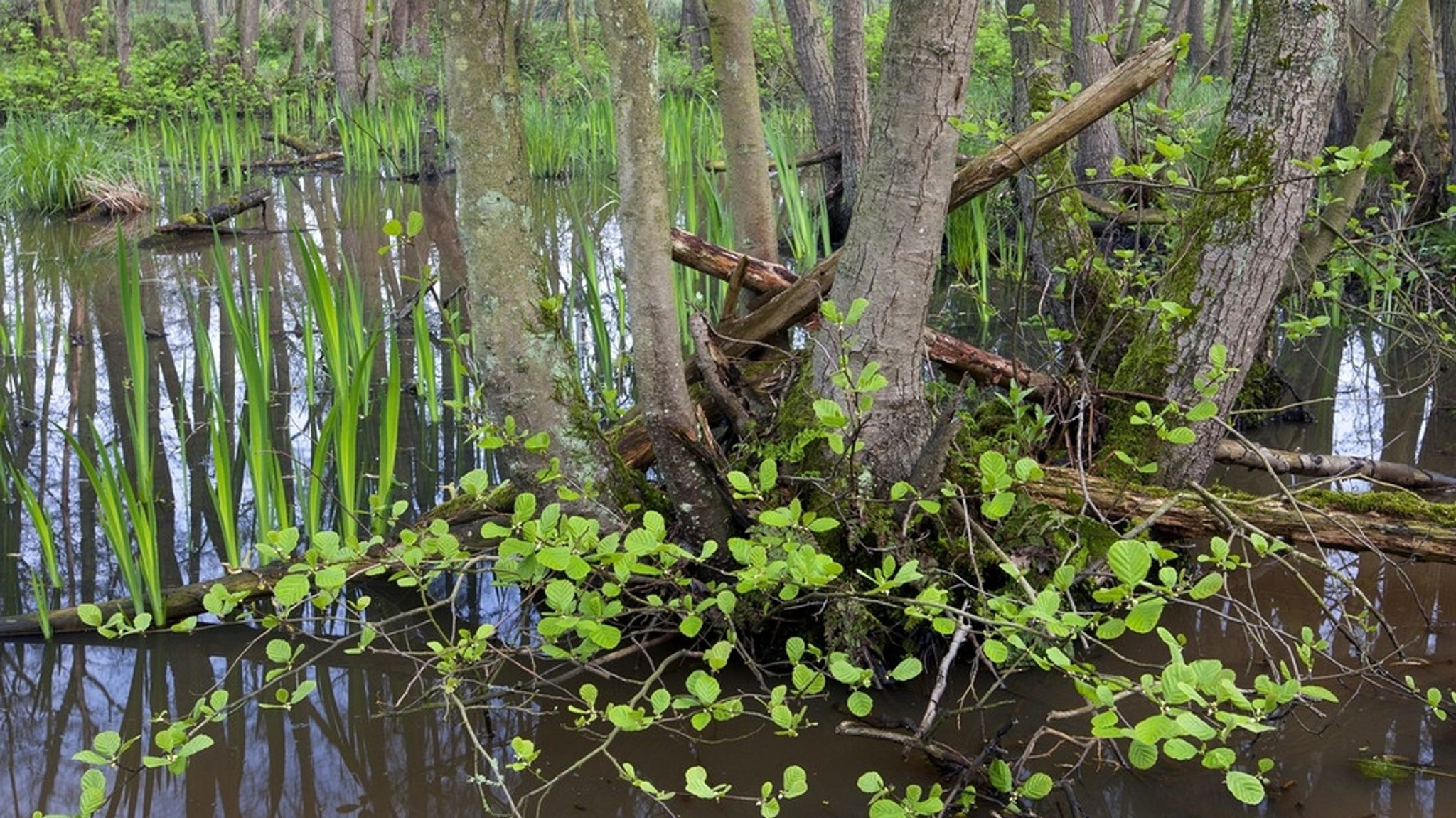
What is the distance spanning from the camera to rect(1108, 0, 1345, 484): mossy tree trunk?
2.55 metres

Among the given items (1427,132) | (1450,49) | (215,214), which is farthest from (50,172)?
(1427,132)

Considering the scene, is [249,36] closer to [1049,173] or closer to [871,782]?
[1049,173]

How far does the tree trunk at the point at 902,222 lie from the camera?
2.25 metres

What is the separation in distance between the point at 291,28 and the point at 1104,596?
85.9 feet

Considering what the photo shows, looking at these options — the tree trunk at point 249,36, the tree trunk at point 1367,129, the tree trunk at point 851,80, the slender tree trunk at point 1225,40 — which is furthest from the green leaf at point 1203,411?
the tree trunk at point 249,36

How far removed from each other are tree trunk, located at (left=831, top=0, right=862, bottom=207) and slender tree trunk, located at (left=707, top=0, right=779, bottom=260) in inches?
106

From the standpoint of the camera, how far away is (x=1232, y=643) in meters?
2.59

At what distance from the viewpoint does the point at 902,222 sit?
7.68ft

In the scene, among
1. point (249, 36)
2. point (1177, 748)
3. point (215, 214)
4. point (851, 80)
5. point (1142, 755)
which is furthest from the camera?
point (249, 36)

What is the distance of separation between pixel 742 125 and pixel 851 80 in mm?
2970

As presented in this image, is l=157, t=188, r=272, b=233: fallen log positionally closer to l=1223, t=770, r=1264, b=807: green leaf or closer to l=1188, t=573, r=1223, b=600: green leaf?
l=1188, t=573, r=1223, b=600: green leaf

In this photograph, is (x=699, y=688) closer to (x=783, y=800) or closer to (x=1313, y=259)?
(x=783, y=800)

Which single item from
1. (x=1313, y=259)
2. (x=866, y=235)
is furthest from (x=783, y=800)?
(x=1313, y=259)

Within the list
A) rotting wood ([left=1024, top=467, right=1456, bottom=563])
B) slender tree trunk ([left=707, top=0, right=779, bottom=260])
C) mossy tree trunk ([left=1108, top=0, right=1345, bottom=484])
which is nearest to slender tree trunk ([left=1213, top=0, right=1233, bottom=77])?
slender tree trunk ([left=707, top=0, right=779, bottom=260])
